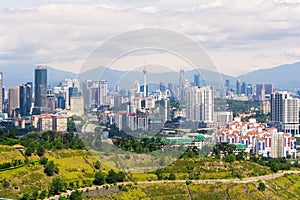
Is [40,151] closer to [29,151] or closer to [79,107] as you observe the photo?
[29,151]

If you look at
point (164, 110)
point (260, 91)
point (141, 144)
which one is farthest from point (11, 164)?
point (260, 91)

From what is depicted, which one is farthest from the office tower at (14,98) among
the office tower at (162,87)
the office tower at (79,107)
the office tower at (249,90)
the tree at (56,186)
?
the office tower at (162,87)

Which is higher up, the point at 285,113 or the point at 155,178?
the point at 285,113

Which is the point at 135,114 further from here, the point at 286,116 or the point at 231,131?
the point at 286,116

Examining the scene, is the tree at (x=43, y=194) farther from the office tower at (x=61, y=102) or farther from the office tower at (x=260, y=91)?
the office tower at (x=260, y=91)

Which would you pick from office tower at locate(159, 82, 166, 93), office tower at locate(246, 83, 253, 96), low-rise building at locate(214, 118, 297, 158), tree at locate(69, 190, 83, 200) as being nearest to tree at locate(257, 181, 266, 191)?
office tower at locate(159, 82, 166, 93)

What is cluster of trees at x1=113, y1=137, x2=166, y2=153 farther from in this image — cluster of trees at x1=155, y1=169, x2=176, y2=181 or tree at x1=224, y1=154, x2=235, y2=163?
tree at x1=224, y1=154, x2=235, y2=163

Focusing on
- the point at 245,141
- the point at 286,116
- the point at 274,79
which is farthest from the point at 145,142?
the point at 274,79
